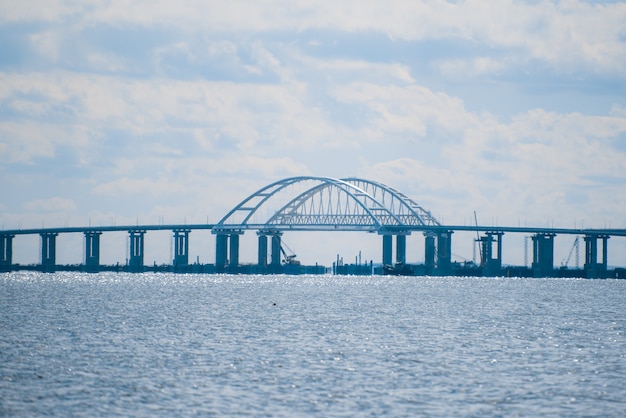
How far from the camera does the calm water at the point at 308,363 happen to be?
140 feet

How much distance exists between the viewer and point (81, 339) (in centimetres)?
6519

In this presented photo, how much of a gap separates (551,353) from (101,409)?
1076 inches

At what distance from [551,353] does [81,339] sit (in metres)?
24.4

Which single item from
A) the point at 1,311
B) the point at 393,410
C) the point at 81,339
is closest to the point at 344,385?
the point at 393,410

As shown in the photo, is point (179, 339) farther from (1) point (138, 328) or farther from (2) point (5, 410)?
(2) point (5, 410)

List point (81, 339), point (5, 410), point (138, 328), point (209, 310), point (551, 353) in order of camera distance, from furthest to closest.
Result: point (209, 310), point (138, 328), point (81, 339), point (551, 353), point (5, 410)

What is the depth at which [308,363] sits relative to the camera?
54406 millimetres

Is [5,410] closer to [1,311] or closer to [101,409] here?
[101,409]

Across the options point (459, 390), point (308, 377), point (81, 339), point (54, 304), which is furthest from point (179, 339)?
point (54, 304)

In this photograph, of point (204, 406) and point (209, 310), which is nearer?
point (204, 406)

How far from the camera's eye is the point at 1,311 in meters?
91.4

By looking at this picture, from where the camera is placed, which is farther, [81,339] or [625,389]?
[81,339]

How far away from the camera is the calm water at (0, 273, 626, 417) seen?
42.6m

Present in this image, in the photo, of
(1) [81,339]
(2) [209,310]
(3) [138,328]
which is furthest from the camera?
(2) [209,310]
